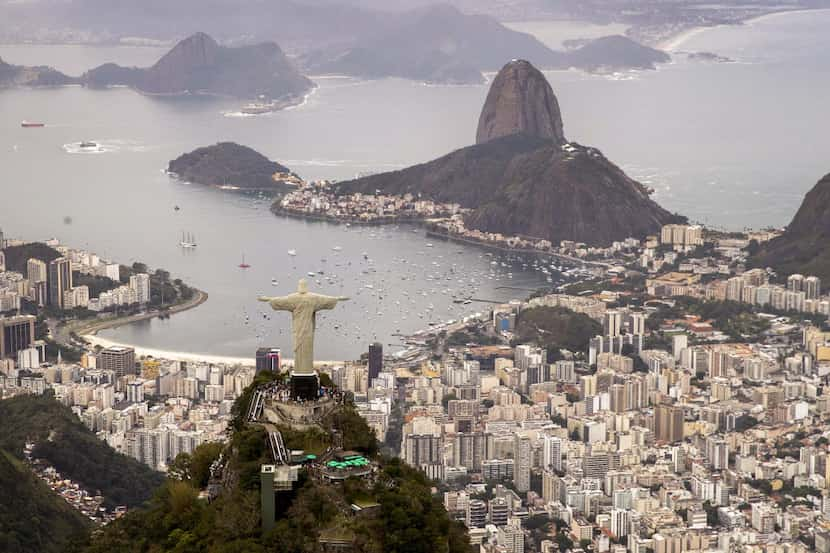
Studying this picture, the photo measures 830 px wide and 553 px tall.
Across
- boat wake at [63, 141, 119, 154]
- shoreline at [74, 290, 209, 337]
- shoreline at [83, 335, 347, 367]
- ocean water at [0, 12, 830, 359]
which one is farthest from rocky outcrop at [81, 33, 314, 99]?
shoreline at [83, 335, 347, 367]

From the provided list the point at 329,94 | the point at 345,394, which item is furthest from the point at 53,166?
the point at 345,394

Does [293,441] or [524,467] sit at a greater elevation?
[293,441]

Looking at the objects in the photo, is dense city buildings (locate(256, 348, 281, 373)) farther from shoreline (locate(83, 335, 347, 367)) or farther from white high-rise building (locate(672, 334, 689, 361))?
A: white high-rise building (locate(672, 334, 689, 361))

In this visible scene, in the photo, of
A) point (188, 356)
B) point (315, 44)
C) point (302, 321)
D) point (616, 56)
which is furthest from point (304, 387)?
point (315, 44)

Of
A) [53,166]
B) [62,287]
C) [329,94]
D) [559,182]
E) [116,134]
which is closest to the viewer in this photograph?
[62,287]

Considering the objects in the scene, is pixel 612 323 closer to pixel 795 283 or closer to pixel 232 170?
pixel 795 283

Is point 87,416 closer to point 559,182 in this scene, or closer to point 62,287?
point 62,287
